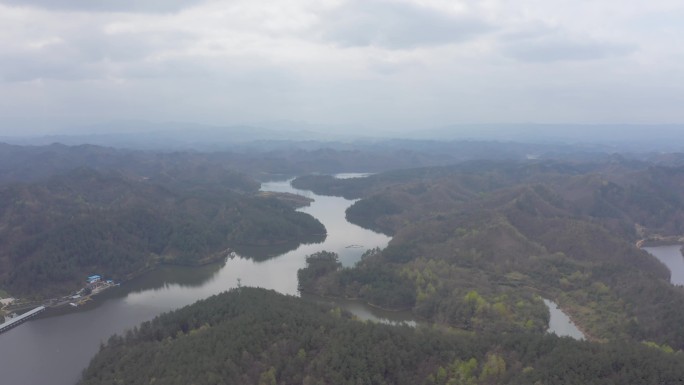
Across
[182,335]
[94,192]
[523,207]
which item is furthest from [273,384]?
[94,192]

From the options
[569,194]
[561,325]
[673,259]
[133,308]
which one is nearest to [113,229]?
[133,308]

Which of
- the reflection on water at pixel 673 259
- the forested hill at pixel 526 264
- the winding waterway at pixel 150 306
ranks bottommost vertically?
the reflection on water at pixel 673 259

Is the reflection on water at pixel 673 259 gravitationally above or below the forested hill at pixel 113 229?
below

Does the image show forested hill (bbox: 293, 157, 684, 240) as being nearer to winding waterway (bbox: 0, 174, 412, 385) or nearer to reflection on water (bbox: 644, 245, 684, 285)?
reflection on water (bbox: 644, 245, 684, 285)

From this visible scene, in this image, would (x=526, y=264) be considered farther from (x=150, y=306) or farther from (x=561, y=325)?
(x=150, y=306)

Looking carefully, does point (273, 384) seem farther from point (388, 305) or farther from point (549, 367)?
point (388, 305)

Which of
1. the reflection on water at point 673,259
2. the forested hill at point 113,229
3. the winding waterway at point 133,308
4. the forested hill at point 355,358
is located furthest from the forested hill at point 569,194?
the forested hill at point 355,358

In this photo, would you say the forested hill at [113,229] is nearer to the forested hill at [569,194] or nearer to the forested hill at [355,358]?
the forested hill at [569,194]

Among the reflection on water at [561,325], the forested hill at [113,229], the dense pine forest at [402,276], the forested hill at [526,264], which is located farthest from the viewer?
the forested hill at [113,229]
